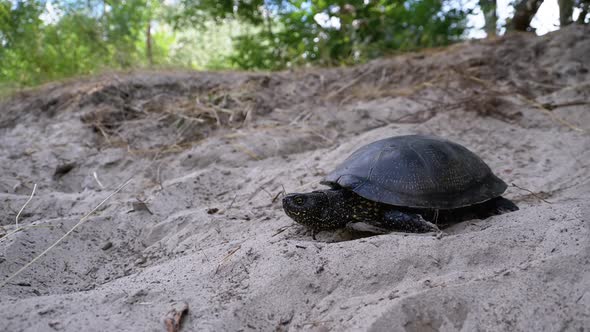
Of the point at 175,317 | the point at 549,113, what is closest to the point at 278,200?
the point at 175,317

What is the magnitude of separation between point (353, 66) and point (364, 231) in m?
4.63

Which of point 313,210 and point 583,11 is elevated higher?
point 583,11

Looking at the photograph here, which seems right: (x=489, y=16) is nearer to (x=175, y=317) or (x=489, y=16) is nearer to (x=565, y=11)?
(x=565, y=11)

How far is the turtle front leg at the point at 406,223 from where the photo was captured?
236cm

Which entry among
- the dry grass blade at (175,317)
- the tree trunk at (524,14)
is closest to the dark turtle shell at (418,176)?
the dry grass blade at (175,317)

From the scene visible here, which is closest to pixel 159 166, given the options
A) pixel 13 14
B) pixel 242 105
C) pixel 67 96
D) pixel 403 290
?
pixel 242 105

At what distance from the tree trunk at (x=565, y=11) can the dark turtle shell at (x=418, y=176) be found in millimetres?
4811

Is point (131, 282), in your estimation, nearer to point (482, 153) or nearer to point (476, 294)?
point (476, 294)

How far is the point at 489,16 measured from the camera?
6227 millimetres

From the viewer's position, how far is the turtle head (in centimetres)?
246

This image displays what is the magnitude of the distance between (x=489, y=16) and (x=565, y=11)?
1.08 m

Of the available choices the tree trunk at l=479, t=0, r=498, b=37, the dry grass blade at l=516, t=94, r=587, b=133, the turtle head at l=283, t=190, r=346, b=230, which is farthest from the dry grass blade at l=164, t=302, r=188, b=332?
the tree trunk at l=479, t=0, r=498, b=37

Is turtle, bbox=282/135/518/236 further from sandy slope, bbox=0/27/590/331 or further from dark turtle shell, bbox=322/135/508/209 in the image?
sandy slope, bbox=0/27/590/331

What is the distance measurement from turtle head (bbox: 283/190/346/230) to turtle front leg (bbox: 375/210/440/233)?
28cm
